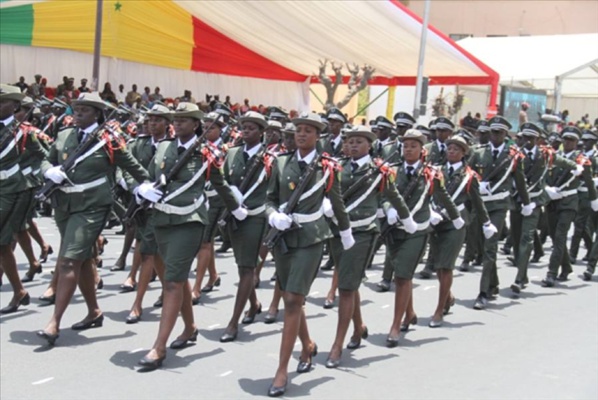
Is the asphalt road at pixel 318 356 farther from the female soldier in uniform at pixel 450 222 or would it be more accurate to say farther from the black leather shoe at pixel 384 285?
the female soldier in uniform at pixel 450 222

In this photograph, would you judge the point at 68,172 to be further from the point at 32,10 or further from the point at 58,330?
the point at 32,10

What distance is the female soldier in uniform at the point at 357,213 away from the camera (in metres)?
6.96

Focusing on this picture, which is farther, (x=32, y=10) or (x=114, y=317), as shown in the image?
(x=32, y=10)

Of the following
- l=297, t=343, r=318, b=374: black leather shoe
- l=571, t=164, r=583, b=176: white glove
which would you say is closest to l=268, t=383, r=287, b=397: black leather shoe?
l=297, t=343, r=318, b=374: black leather shoe

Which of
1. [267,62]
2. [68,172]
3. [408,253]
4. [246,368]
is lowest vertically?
[246,368]

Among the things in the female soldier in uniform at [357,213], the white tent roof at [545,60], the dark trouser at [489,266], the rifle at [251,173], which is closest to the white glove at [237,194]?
the rifle at [251,173]

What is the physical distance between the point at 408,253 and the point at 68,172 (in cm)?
309

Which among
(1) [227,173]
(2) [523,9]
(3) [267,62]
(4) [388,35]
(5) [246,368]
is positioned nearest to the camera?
(5) [246,368]

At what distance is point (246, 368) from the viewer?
6.80 m

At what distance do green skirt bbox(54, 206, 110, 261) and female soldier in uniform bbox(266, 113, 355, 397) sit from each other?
1606mm

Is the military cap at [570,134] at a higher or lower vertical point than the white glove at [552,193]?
higher

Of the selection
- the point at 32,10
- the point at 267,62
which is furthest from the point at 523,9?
the point at 32,10

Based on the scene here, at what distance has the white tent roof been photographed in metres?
30.2

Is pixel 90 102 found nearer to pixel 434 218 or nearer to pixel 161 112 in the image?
pixel 161 112
